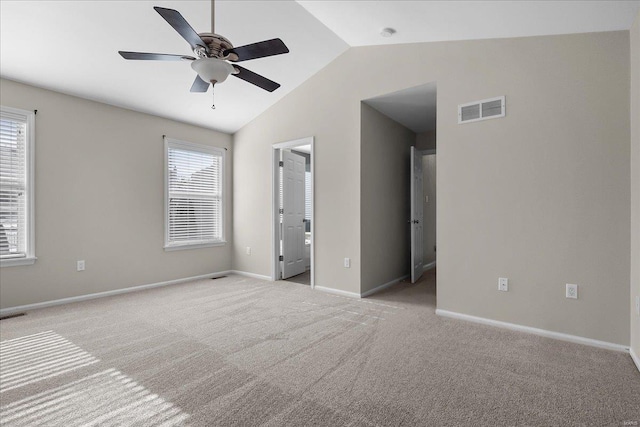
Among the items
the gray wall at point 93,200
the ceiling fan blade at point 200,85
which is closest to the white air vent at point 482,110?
the ceiling fan blade at point 200,85

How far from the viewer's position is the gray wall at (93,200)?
3.76 m

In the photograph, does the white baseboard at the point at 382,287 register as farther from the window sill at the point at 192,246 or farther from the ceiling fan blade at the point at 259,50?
the ceiling fan blade at the point at 259,50

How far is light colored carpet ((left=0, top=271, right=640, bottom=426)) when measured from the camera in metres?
1.80

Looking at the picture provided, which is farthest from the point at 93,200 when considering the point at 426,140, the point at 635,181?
the point at 635,181

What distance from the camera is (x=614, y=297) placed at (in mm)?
2643

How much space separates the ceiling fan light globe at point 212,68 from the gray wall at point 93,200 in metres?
2.83

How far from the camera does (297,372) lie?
89.2 inches

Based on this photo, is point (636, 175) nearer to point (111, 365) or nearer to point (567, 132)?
point (567, 132)

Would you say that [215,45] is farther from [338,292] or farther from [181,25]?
[338,292]

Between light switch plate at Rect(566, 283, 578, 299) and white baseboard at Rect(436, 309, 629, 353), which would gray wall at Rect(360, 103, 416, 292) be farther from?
light switch plate at Rect(566, 283, 578, 299)

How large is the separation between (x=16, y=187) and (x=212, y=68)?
3077 millimetres

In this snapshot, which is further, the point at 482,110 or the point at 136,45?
the point at 136,45

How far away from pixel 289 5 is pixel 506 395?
12.1 ft

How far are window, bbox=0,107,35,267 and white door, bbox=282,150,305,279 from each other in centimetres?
315
